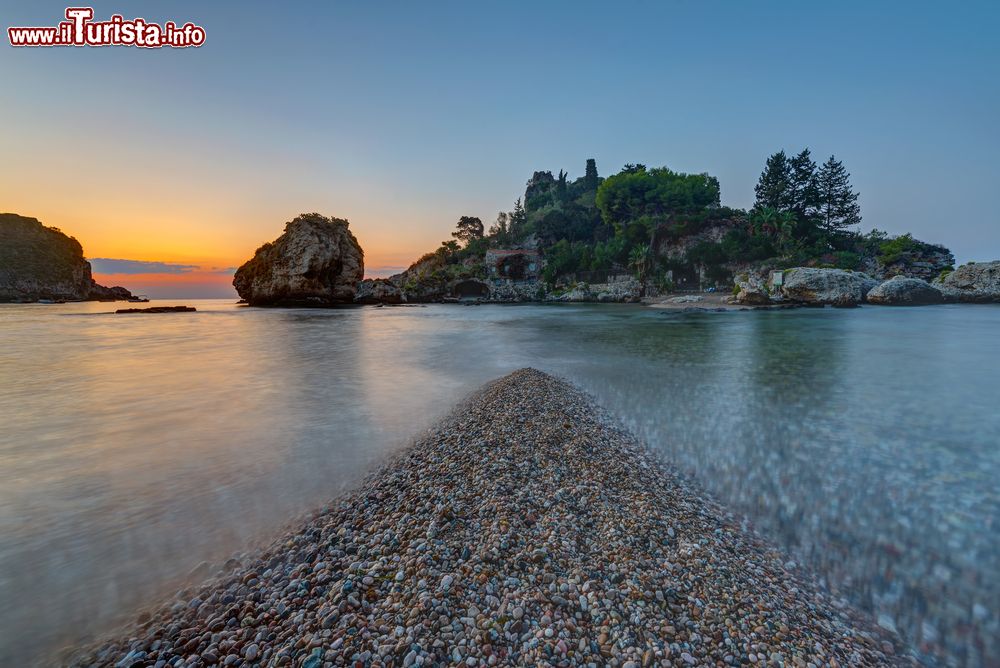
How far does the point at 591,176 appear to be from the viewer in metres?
98.9

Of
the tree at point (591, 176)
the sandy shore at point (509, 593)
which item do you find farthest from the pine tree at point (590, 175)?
the sandy shore at point (509, 593)

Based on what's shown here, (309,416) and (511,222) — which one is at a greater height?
(511,222)

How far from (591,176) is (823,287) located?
221ft

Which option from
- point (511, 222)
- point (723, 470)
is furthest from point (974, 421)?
point (511, 222)

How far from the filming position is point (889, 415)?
7852 mm

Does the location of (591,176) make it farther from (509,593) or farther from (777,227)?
(509,593)

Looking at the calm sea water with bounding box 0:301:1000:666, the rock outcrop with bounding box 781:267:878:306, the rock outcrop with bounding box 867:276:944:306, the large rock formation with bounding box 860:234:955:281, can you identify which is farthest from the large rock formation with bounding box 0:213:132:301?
the large rock formation with bounding box 860:234:955:281

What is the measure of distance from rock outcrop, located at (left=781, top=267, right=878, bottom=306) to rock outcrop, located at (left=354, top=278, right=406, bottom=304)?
188ft

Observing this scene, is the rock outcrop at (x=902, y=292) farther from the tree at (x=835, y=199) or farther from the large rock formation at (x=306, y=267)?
the large rock formation at (x=306, y=267)

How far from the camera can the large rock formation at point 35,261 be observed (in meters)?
67.1

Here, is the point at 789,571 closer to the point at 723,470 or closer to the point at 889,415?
the point at 723,470

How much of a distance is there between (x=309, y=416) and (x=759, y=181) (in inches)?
3192

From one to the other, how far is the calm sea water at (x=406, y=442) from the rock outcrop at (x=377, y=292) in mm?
54845

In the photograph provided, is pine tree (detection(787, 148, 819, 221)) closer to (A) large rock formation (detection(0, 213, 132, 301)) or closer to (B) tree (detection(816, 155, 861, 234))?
(B) tree (detection(816, 155, 861, 234))
